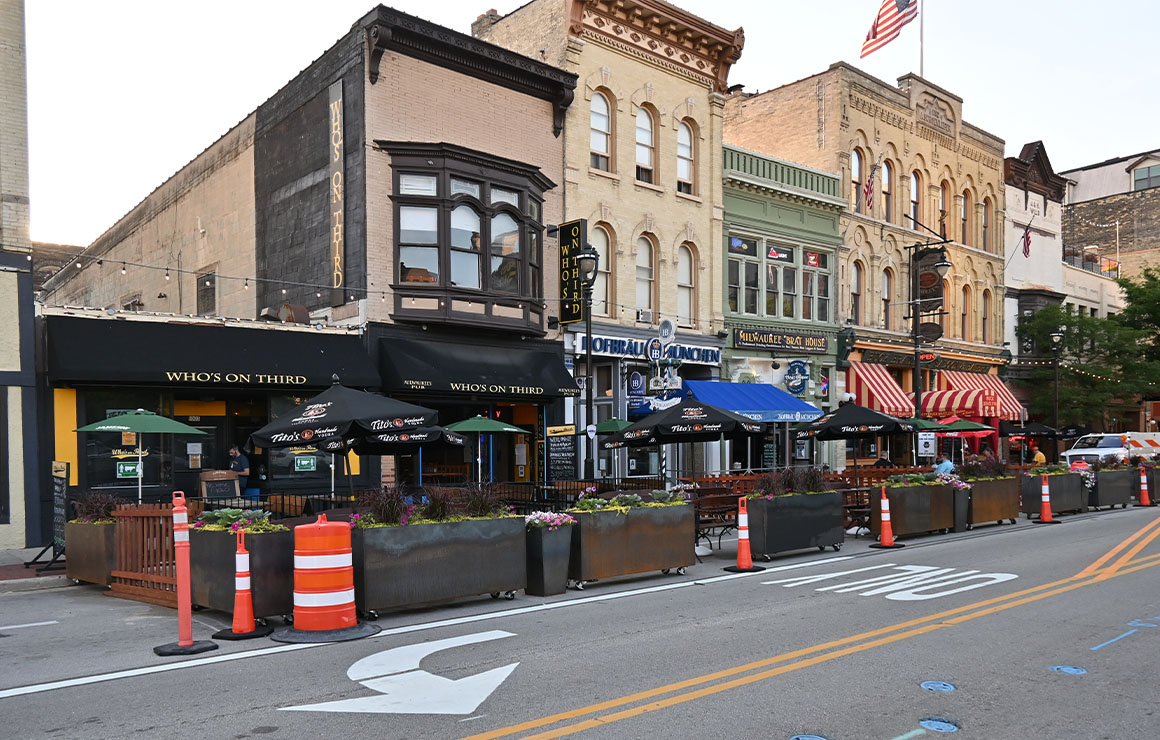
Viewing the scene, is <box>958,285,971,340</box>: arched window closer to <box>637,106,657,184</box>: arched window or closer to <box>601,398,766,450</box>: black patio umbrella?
<box>637,106,657,184</box>: arched window

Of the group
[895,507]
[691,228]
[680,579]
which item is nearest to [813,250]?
[691,228]

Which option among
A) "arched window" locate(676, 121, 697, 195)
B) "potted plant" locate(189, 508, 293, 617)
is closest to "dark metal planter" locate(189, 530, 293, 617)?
"potted plant" locate(189, 508, 293, 617)

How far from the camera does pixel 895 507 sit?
17.8 meters

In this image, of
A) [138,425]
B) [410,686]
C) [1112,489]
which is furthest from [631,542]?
[1112,489]

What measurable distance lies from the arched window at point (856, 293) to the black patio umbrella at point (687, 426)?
1789 centimetres

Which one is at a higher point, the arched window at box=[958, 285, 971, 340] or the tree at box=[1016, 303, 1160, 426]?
the arched window at box=[958, 285, 971, 340]

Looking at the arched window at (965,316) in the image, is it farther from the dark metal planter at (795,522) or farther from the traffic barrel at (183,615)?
the traffic barrel at (183,615)

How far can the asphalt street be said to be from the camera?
250 inches

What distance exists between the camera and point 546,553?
38.5ft

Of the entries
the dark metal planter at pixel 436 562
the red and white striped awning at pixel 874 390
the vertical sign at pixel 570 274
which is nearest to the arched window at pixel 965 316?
the red and white striped awning at pixel 874 390

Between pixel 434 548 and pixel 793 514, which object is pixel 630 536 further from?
pixel 793 514

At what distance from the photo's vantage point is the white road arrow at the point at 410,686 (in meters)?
6.74

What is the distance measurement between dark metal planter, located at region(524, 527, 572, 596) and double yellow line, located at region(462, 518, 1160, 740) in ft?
13.2

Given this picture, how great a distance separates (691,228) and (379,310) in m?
11.0
